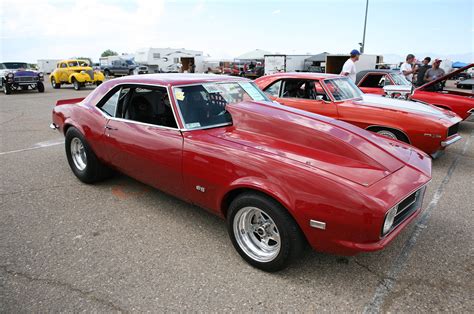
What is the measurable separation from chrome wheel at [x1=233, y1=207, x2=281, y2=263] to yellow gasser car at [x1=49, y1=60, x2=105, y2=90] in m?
19.8

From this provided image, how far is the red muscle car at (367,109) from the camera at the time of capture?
4883mm

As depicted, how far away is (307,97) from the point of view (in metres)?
5.88

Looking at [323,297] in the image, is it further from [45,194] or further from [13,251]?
[45,194]

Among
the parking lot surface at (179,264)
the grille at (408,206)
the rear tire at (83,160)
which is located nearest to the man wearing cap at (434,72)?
the parking lot surface at (179,264)

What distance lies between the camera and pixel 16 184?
14.4ft

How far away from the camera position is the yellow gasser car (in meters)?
19.6

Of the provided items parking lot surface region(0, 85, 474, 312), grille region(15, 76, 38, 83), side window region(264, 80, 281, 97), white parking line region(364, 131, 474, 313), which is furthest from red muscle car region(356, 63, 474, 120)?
grille region(15, 76, 38, 83)

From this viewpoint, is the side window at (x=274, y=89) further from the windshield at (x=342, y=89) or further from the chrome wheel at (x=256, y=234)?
the chrome wheel at (x=256, y=234)

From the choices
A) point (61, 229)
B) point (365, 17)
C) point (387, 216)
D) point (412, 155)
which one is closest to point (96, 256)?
point (61, 229)

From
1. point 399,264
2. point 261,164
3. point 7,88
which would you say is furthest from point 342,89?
point 7,88

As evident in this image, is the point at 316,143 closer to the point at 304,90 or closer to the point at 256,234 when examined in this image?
the point at 256,234

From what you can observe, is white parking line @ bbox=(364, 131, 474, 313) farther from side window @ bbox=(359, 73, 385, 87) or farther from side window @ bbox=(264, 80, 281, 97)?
side window @ bbox=(359, 73, 385, 87)

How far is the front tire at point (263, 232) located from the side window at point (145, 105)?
1504 millimetres

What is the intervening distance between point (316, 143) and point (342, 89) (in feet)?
11.3
